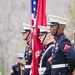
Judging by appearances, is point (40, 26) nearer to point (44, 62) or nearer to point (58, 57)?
point (44, 62)

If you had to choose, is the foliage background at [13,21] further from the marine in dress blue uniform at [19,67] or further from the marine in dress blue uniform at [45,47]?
the marine in dress blue uniform at [45,47]

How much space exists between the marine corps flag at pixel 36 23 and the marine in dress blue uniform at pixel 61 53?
4.22 feet

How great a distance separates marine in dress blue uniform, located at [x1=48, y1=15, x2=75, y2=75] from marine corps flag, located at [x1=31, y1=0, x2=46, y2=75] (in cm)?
129

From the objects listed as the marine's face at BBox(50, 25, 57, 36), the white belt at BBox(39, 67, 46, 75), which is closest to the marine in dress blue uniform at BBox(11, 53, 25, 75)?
the white belt at BBox(39, 67, 46, 75)

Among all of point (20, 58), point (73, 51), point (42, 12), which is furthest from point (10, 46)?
point (73, 51)

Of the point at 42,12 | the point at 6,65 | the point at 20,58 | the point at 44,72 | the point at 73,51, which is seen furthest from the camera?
the point at 6,65

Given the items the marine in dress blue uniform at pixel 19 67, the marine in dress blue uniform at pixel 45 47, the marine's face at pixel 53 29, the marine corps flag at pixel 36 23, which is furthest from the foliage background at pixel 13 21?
the marine's face at pixel 53 29

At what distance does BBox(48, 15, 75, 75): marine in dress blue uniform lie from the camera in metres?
9.30

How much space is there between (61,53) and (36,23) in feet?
6.24

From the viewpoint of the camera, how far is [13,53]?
105 feet

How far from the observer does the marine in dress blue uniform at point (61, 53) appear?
930 cm

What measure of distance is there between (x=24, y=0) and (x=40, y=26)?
2291 centimetres

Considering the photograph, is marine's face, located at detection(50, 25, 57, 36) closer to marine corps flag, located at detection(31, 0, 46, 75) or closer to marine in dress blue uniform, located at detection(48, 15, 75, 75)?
marine in dress blue uniform, located at detection(48, 15, 75, 75)

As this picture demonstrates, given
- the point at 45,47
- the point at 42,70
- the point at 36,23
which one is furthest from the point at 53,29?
the point at 36,23
